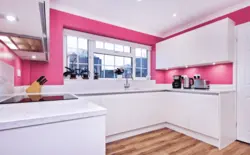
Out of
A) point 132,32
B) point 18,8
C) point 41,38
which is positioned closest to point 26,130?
point 18,8

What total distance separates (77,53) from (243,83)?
120 inches

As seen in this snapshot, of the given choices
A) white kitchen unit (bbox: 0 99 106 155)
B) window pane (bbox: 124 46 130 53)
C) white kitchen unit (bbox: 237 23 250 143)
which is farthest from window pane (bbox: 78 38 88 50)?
white kitchen unit (bbox: 237 23 250 143)

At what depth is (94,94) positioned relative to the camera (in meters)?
2.13

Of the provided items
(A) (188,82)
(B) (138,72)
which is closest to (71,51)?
(B) (138,72)

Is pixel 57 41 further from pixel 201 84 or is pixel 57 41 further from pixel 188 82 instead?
pixel 201 84

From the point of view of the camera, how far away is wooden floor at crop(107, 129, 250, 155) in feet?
6.31

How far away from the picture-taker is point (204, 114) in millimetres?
2227

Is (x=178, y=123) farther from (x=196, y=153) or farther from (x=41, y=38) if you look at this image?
(x=41, y=38)

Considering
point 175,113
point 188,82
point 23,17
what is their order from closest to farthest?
point 23,17 → point 175,113 → point 188,82

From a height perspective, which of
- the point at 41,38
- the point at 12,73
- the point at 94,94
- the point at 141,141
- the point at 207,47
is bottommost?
the point at 141,141

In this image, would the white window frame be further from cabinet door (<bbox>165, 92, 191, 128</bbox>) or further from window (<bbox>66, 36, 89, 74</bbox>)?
cabinet door (<bbox>165, 92, 191, 128</bbox>)

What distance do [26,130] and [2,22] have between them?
86 centimetres

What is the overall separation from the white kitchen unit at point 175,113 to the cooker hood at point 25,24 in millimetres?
1072

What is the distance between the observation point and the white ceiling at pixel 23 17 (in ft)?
2.38
